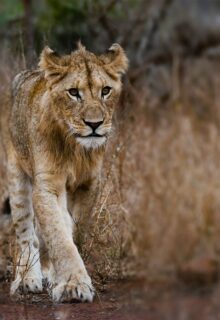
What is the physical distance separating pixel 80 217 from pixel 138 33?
6.11m

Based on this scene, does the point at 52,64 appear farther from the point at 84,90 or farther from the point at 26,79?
the point at 26,79

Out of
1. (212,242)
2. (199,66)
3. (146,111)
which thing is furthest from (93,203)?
(199,66)

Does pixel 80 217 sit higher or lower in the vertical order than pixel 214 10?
lower

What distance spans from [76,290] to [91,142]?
0.72 metres

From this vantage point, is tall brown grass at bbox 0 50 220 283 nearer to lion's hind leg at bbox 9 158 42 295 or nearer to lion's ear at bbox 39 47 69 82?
lion's hind leg at bbox 9 158 42 295

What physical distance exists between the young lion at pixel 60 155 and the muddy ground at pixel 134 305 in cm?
14

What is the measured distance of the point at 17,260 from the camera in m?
5.31

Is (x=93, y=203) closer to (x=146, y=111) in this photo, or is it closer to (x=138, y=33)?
(x=146, y=111)

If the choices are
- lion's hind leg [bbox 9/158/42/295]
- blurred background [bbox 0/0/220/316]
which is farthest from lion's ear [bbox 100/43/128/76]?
lion's hind leg [bbox 9/158/42/295]

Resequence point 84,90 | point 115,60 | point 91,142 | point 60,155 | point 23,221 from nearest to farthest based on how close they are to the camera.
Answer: point 91,142 < point 84,90 < point 60,155 < point 115,60 < point 23,221

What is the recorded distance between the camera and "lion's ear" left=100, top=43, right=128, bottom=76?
193 inches

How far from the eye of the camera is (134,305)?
3.93m

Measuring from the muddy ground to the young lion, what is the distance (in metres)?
0.14

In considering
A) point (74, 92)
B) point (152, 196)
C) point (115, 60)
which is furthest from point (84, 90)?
point (152, 196)
